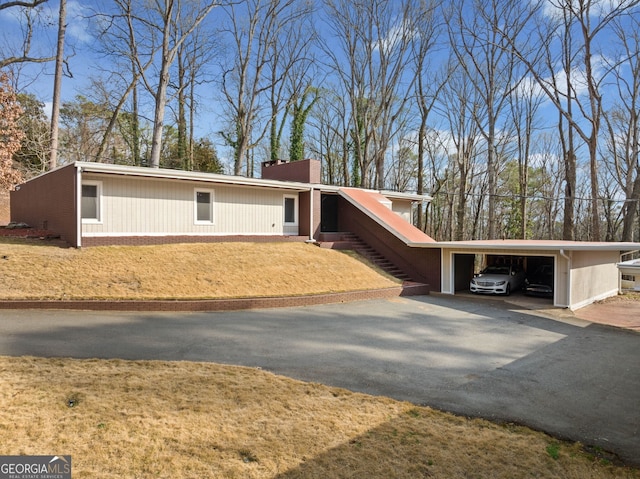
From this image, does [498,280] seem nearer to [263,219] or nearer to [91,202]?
[263,219]

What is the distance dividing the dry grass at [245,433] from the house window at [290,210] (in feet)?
46.9

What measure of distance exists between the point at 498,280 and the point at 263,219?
34.1ft

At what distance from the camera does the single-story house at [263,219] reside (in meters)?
13.7

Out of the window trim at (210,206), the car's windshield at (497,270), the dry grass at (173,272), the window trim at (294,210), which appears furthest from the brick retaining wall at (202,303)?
the window trim at (294,210)

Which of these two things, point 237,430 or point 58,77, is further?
point 58,77

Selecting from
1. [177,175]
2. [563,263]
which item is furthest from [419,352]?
[177,175]

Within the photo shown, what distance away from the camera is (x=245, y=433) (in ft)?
13.5

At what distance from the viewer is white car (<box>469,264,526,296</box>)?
613 inches

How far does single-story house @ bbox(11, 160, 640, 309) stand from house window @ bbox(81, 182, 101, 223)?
0.10 feet

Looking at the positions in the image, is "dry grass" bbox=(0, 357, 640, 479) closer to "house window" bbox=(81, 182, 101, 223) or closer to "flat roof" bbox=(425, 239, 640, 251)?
"house window" bbox=(81, 182, 101, 223)

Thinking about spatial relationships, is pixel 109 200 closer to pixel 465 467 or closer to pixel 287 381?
pixel 287 381

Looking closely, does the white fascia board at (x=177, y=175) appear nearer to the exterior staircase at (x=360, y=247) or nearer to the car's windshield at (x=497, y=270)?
the exterior staircase at (x=360, y=247)

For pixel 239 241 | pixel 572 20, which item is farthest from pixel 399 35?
pixel 239 241

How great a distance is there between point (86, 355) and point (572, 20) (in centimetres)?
2901
